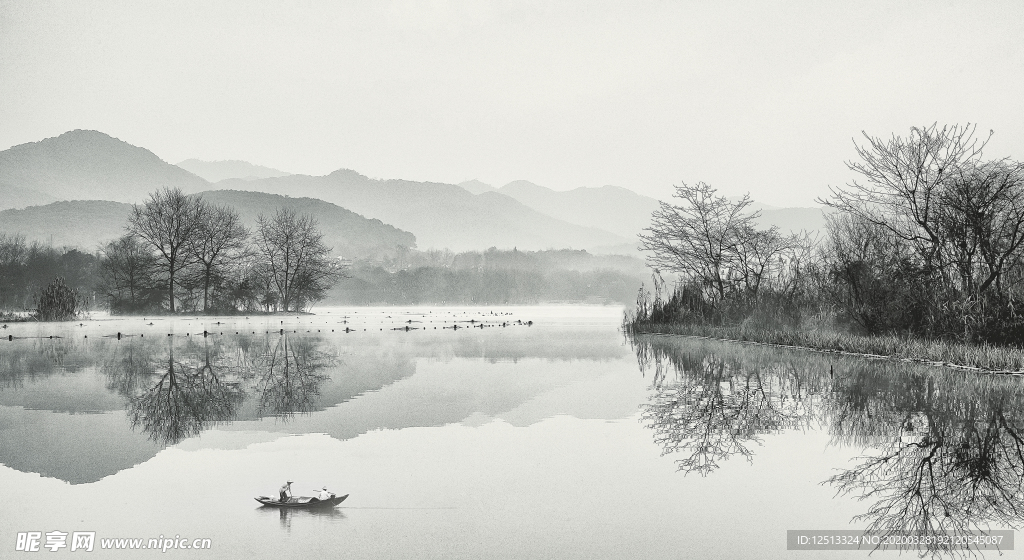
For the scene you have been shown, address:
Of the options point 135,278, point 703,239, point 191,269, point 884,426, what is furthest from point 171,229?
point 884,426

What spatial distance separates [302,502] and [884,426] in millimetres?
5794

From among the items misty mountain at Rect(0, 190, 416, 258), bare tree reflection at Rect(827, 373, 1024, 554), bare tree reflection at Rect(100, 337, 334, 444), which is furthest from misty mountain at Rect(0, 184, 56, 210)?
bare tree reflection at Rect(827, 373, 1024, 554)

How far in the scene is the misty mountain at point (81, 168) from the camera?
10288cm

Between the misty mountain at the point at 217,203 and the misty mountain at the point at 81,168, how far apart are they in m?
15.0

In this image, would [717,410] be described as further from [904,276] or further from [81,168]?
[81,168]

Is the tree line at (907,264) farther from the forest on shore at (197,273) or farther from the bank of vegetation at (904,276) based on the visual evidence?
the forest on shore at (197,273)

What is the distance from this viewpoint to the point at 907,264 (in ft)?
50.6

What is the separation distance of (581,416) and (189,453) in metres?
4.25

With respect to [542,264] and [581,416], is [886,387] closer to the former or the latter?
[581,416]

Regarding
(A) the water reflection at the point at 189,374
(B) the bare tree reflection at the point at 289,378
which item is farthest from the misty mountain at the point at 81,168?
(B) the bare tree reflection at the point at 289,378

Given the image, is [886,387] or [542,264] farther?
[542,264]

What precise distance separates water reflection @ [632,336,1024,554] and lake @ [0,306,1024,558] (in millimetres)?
29

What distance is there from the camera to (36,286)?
1943 inches

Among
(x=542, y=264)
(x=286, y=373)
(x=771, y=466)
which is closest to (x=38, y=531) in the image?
(x=771, y=466)
